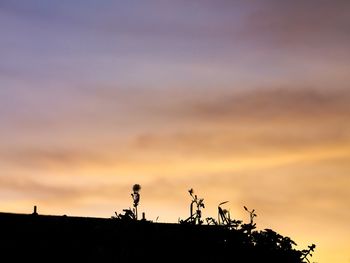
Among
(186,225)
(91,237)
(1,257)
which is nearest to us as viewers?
(1,257)

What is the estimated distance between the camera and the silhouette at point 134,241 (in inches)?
539

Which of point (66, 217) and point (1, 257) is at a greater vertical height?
point (66, 217)

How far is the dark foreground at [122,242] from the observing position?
13.7 m

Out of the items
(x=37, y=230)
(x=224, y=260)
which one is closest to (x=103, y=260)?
(x=37, y=230)

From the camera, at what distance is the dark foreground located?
13672 mm

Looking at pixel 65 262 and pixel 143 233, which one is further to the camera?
pixel 143 233

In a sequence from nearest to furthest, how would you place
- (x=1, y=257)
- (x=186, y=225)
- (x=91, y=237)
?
(x=1, y=257) < (x=91, y=237) < (x=186, y=225)

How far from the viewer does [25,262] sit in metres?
13.4

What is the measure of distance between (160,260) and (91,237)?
157cm

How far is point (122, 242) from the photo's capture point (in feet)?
46.9

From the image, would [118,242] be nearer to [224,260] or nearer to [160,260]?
[160,260]

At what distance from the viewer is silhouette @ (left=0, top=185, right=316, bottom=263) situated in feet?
45.0

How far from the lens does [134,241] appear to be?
14422 mm

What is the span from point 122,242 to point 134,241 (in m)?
0.28
